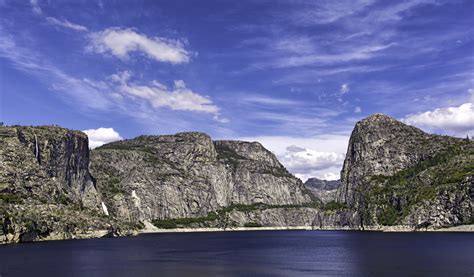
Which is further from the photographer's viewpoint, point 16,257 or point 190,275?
point 16,257

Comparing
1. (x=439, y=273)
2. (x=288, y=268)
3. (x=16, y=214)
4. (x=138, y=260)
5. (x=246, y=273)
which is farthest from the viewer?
(x=16, y=214)

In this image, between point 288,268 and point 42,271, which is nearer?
point 42,271

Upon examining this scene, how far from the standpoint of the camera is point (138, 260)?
122 metres

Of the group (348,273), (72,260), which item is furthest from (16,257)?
(348,273)

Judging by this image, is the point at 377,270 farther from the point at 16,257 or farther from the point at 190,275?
the point at 16,257

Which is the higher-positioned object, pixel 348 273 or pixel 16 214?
pixel 16 214

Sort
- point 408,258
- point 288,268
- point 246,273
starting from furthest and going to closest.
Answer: point 408,258, point 288,268, point 246,273

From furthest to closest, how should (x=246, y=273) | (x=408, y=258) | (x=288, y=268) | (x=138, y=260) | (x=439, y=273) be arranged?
1. (x=138, y=260)
2. (x=408, y=258)
3. (x=288, y=268)
4. (x=246, y=273)
5. (x=439, y=273)

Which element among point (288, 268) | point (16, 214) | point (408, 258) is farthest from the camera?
point (16, 214)

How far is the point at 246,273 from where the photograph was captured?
92125 mm

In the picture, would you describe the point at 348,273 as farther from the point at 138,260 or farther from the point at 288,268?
the point at 138,260

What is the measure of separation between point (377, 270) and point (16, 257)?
290 ft

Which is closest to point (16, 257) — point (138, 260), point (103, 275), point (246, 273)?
point (138, 260)

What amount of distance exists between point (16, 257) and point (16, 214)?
73.1 metres
